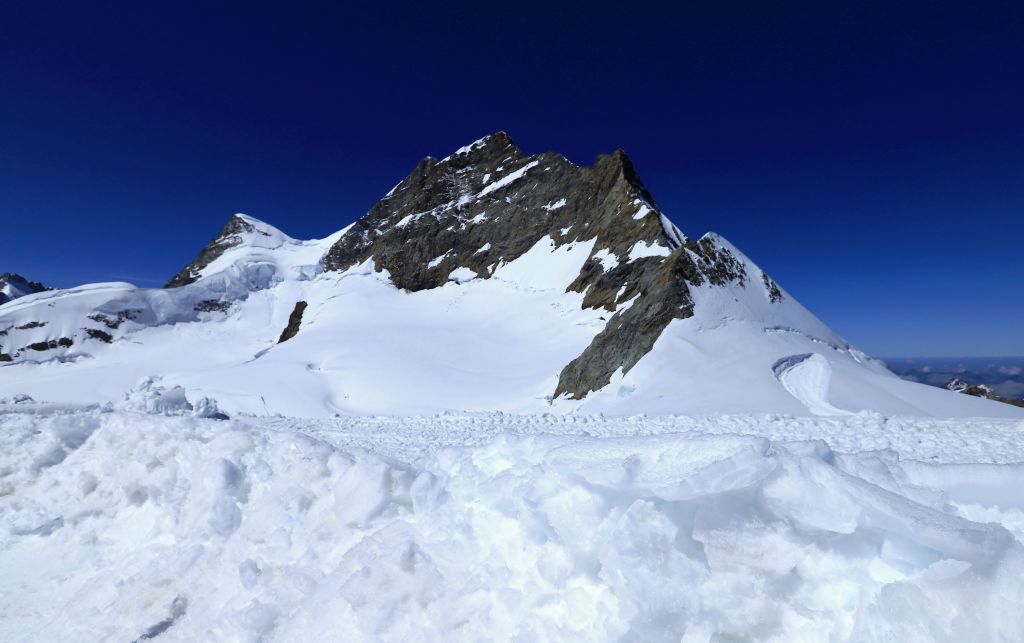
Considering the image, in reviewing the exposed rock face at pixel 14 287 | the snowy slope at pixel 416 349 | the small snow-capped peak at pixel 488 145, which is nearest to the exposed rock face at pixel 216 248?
the snowy slope at pixel 416 349

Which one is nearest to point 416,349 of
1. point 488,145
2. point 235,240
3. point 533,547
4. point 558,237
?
point 558,237

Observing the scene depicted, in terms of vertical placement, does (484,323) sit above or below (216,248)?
below

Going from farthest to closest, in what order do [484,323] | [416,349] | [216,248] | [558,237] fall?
1. [216,248]
2. [558,237]
3. [484,323]
4. [416,349]

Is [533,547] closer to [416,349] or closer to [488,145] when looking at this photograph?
[416,349]

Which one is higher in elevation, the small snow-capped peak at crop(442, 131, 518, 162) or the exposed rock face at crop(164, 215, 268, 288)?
the small snow-capped peak at crop(442, 131, 518, 162)

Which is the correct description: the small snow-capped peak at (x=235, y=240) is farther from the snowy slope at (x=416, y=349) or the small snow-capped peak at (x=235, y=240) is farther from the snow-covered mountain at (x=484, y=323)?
the snowy slope at (x=416, y=349)

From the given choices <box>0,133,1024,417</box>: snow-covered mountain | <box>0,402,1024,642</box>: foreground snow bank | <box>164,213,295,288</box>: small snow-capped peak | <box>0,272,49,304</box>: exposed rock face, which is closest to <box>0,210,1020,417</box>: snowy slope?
<box>0,133,1024,417</box>: snow-covered mountain

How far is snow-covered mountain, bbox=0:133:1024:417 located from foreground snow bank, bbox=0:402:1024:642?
28.0 feet

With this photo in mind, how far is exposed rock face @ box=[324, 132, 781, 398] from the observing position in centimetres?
1716

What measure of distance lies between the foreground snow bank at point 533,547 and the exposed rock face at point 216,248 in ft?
264

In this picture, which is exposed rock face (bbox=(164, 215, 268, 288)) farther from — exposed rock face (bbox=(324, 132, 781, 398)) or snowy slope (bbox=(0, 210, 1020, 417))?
exposed rock face (bbox=(324, 132, 781, 398))

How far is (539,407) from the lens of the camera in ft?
54.7

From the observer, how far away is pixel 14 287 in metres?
84.4

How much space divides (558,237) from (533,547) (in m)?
40.1
